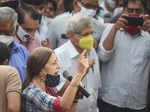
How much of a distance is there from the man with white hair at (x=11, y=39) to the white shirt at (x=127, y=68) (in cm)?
142

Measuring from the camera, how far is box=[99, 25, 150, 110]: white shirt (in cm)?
515

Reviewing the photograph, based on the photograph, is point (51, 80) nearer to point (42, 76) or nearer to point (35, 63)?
point (42, 76)

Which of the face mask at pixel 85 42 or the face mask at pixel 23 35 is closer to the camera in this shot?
the face mask at pixel 23 35

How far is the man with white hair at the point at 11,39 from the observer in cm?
403

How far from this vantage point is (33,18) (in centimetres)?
459

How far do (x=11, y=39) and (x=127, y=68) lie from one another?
1806 millimetres

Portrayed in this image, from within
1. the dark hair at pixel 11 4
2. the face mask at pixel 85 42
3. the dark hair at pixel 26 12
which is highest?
the dark hair at pixel 11 4

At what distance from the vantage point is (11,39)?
158 inches

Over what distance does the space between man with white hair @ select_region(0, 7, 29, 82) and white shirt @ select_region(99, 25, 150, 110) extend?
1417mm

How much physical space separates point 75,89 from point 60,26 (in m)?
2.55

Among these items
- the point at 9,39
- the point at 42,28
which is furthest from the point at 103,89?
the point at 9,39

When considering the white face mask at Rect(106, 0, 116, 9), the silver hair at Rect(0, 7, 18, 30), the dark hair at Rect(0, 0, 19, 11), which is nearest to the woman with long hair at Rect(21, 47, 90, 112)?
the silver hair at Rect(0, 7, 18, 30)

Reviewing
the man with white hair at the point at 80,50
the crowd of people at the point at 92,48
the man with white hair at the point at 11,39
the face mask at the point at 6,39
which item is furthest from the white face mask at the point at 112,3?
the face mask at the point at 6,39

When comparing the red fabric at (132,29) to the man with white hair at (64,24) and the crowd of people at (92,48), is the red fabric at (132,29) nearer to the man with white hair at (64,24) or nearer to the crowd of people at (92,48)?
the crowd of people at (92,48)
